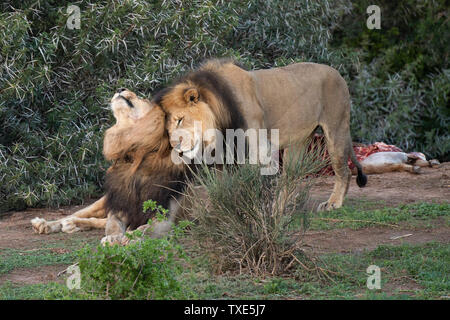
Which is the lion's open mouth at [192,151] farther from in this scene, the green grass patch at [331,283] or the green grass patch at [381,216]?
the green grass patch at [381,216]

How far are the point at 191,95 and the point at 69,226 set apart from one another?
1789 mm

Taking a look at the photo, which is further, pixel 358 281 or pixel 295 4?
pixel 295 4

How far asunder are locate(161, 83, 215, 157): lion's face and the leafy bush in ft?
2.41

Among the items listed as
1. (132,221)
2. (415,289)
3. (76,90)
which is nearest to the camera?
(415,289)

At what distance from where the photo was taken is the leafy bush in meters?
4.50

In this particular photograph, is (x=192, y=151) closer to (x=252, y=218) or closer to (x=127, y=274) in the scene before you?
(x=252, y=218)

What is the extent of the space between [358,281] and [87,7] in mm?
4801

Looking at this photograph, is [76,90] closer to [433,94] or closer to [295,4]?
[295,4]

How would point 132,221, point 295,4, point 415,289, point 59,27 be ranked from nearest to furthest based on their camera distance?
point 415,289
point 132,221
point 59,27
point 295,4

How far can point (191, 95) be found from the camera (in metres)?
5.42

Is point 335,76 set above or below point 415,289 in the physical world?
above
